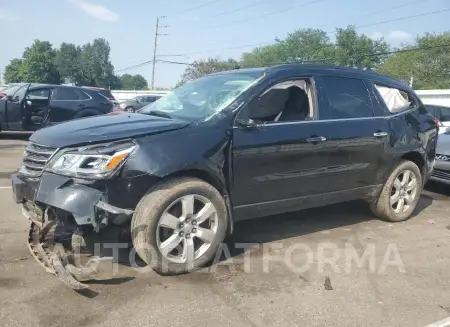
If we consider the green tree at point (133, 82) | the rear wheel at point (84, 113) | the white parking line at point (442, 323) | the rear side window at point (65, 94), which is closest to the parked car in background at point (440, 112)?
the rear wheel at point (84, 113)

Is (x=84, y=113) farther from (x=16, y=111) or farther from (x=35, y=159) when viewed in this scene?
(x=35, y=159)

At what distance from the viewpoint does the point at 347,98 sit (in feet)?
16.3

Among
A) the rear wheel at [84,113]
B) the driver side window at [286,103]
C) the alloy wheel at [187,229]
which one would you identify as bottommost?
the alloy wheel at [187,229]

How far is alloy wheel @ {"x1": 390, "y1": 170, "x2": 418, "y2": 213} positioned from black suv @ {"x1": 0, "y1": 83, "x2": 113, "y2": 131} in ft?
29.8

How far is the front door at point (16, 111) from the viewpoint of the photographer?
11641 mm

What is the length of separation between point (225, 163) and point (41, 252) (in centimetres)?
172

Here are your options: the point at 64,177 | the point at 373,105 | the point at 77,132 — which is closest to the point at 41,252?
the point at 64,177

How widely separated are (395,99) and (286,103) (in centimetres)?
179

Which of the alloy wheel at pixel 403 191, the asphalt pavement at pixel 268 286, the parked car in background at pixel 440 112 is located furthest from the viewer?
the parked car in background at pixel 440 112

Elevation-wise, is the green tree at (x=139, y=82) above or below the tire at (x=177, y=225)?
above

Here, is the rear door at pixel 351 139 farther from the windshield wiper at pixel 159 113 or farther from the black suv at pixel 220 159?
the windshield wiper at pixel 159 113

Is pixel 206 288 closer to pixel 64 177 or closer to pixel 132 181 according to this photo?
pixel 132 181

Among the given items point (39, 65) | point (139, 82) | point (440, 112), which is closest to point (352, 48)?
point (39, 65)

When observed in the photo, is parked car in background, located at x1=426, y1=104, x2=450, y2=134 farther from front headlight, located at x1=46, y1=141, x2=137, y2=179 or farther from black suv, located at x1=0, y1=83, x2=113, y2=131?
front headlight, located at x1=46, y1=141, x2=137, y2=179
